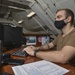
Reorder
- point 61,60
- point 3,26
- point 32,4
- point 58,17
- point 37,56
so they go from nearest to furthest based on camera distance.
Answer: point 61,60 < point 37,56 < point 58,17 < point 3,26 < point 32,4

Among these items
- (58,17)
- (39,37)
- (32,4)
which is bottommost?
(39,37)

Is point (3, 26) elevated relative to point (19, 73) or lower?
elevated

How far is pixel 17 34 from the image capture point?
7.57 feet

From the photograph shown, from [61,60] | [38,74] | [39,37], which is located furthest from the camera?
[39,37]

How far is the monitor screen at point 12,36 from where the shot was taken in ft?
6.97

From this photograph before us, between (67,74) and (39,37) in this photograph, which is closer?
(67,74)

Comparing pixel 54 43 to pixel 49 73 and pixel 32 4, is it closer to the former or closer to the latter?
pixel 49 73

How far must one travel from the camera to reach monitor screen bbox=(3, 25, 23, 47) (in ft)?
6.97

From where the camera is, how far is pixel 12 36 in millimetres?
2207

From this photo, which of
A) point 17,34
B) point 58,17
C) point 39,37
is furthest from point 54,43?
point 39,37

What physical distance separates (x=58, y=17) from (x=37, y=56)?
72 cm

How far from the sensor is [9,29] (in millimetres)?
2184

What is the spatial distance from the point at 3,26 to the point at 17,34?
313 mm

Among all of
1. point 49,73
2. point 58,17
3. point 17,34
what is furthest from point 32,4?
point 49,73
